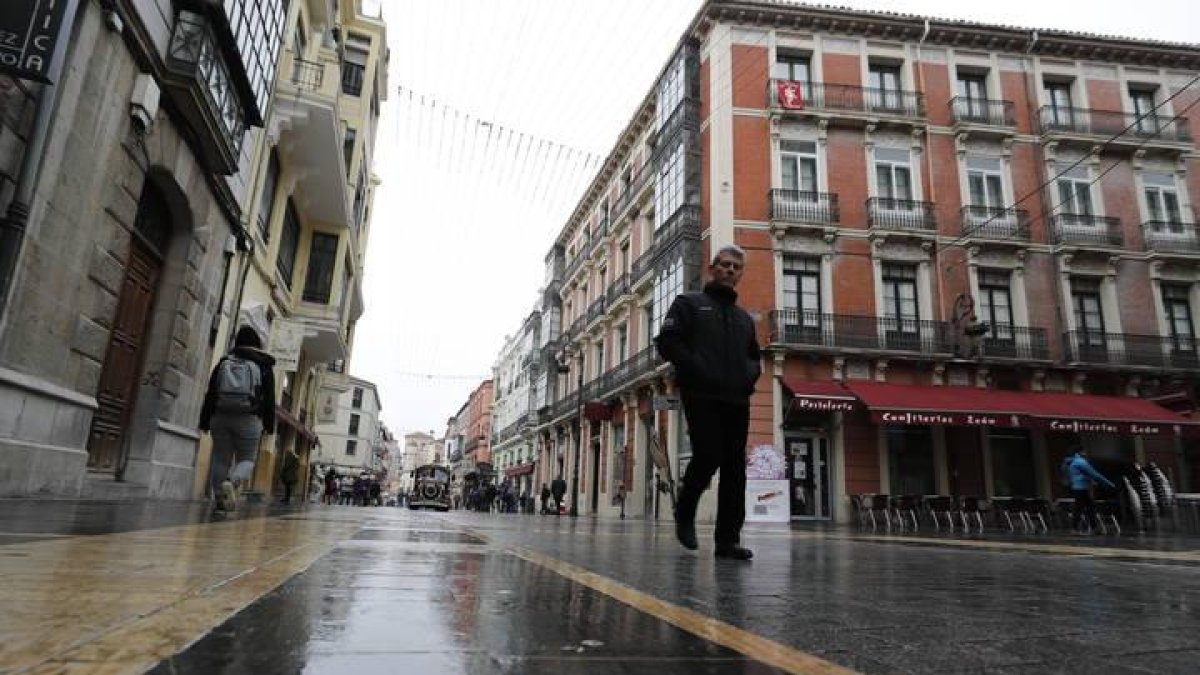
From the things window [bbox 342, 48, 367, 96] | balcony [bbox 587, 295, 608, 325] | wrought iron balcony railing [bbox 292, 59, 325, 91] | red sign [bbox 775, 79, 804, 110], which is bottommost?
wrought iron balcony railing [bbox 292, 59, 325, 91]

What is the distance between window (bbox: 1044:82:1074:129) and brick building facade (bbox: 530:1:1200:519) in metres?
0.06

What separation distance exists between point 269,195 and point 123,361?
6604mm

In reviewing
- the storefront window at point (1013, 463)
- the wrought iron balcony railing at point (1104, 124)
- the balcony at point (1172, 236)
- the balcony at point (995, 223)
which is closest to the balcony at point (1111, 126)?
the wrought iron balcony railing at point (1104, 124)

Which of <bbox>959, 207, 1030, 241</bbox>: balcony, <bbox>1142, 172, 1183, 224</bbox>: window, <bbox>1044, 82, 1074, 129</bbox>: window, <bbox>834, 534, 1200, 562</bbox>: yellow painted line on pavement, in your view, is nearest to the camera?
<bbox>834, 534, 1200, 562</bbox>: yellow painted line on pavement

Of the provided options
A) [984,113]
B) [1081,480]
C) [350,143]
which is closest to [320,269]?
[350,143]

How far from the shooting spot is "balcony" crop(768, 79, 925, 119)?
67.7ft

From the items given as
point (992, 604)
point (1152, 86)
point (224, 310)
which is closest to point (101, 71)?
point (224, 310)

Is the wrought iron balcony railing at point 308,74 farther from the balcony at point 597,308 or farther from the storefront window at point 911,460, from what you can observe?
the balcony at point 597,308

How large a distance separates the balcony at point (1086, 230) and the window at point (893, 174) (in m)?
4.48

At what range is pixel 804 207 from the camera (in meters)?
20.0

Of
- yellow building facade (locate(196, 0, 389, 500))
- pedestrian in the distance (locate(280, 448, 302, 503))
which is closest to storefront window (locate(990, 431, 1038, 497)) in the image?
yellow building facade (locate(196, 0, 389, 500))

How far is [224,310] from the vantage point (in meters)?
11.1

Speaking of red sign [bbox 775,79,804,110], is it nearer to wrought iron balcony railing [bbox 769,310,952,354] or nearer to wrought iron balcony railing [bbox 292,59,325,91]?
wrought iron balcony railing [bbox 769,310,952,354]

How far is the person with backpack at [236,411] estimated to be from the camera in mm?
5980
